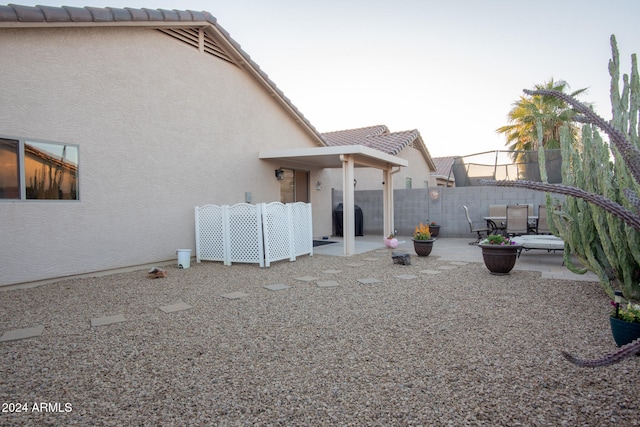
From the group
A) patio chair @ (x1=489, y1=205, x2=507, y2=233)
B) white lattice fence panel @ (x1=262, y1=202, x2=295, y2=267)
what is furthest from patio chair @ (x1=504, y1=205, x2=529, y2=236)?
white lattice fence panel @ (x1=262, y1=202, x2=295, y2=267)

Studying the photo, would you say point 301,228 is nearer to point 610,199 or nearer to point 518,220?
point 518,220

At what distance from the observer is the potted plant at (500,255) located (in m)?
6.36

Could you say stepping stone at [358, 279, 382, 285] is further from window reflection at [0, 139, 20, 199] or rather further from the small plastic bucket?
window reflection at [0, 139, 20, 199]

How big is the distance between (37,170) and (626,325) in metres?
7.73

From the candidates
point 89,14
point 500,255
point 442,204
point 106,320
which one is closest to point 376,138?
point 442,204

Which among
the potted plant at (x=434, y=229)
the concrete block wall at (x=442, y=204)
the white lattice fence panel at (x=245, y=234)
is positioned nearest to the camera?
the white lattice fence panel at (x=245, y=234)

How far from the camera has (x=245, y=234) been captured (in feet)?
25.7

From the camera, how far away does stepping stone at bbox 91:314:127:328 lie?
13.2 ft

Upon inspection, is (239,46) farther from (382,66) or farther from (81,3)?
(382,66)

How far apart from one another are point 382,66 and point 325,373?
11186 mm

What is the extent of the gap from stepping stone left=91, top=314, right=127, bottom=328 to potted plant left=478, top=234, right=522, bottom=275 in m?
5.71

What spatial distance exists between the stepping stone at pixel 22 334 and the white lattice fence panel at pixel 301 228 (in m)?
5.15

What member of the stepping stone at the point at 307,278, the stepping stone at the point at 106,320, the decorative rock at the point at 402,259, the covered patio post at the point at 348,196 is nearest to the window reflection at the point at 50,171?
the stepping stone at the point at 106,320

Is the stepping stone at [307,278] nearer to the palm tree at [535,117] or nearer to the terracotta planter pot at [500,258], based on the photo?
the terracotta planter pot at [500,258]
